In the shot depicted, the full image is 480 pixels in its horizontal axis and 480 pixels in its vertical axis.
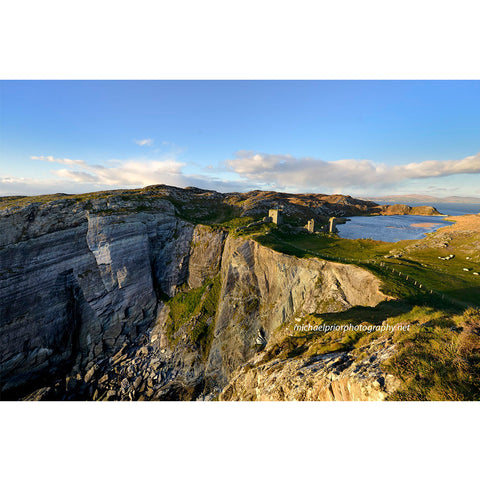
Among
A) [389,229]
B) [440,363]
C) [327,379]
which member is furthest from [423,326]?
[389,229]

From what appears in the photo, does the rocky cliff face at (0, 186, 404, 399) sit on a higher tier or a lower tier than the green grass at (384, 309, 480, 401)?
lower

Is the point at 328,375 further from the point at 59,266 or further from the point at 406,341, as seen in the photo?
the point at 59,266

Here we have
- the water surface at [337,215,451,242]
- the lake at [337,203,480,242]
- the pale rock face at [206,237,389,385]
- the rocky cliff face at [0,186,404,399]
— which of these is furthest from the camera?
the lake at [337,203,480,242]

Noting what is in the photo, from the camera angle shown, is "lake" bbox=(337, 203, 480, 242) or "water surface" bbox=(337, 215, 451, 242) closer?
"water surface" bbox=(337, 215, 451, 242)

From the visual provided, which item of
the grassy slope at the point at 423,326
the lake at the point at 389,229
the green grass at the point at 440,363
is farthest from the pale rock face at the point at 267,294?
the lake at the point at 389,229

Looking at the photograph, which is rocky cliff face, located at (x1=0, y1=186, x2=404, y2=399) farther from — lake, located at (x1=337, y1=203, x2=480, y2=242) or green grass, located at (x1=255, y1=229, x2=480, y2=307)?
lake, located at (x1=337, y1=203, x2=480, y2=242)

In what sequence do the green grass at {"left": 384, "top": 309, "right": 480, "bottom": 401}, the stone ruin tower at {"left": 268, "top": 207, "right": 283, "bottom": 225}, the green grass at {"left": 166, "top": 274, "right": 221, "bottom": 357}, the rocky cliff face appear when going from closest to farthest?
the green grass at {"left": 384, "top": 309, "right": 480, "bottom": 401} < the rocky cliff face < the green grass at {"left": 166, "top": 274, "right": 221, "bottom": 357} < the stone ruin tower at {"left": 268, "top": 207, "right": 283, "bottom": 225}

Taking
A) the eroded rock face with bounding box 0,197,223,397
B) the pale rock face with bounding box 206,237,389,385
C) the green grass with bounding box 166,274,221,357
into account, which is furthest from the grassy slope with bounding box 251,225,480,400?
the eroded rock face with bounding box 0,197,223,397
